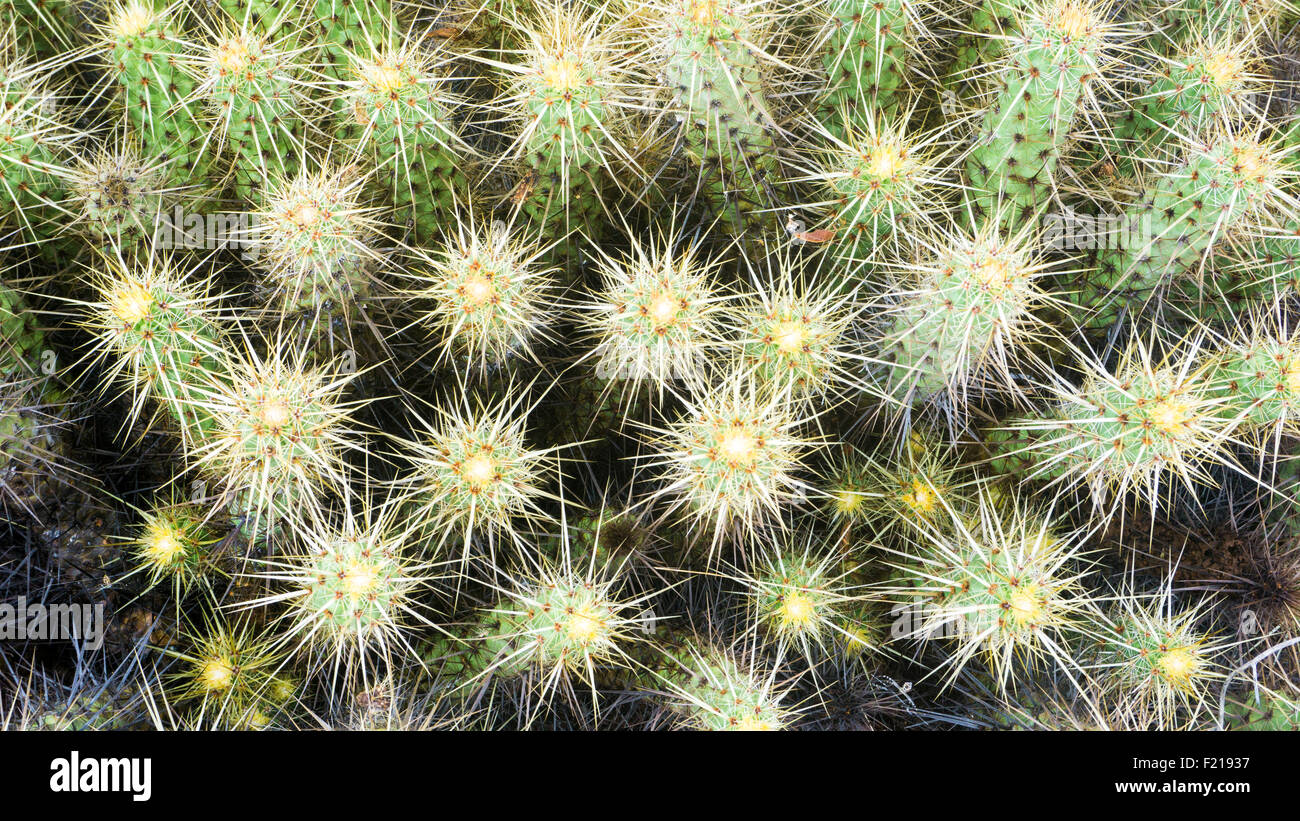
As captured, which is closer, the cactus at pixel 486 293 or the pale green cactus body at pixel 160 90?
the cactus at pixel 486 293

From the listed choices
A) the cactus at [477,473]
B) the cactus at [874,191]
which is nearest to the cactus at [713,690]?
the cactus at [477,473]

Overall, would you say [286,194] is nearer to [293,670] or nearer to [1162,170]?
[293,670]

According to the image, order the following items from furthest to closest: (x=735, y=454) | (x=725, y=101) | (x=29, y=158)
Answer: (x=29, y=158), (x=725, y=101), (x=735, y=454)

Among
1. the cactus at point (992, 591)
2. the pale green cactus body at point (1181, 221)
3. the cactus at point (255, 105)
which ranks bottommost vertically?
the cactus at point (992, 591)

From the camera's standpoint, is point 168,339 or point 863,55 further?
point 863,55

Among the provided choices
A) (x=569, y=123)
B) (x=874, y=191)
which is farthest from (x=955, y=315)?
(x=569, y=123)

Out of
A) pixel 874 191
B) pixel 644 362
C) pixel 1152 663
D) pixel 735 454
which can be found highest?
pixel 874 191

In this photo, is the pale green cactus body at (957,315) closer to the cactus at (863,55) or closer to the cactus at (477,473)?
the cactus at (863,55)

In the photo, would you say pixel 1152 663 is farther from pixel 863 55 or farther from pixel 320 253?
pixel 320 253

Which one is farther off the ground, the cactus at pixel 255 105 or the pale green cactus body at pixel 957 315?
the cactus at pixel 255 105

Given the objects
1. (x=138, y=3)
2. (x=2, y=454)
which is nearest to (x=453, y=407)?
(x=2, y=454)
